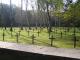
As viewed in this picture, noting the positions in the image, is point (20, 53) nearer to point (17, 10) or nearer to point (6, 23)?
point (6, 23)

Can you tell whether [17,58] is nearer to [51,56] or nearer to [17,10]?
[51,56]

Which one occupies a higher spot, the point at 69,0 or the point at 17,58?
the point at 69,0

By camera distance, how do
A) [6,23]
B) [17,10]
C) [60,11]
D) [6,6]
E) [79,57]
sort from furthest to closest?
[17,10], [6,6], [6,23], [60,11], [79,57]

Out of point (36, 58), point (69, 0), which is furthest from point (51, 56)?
point (69, 0)

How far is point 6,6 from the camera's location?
326 ft

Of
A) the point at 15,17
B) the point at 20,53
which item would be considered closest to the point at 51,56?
the point at 20,53

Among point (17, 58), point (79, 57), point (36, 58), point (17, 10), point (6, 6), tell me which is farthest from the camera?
point (17, 10)

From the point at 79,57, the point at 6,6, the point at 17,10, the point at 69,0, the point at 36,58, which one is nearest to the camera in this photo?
the point at 79,57

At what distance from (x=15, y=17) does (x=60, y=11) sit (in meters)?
46.3

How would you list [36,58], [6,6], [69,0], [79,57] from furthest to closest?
1. [6,6]
2. [69,0]
3. [36,58]
4. [79,57]

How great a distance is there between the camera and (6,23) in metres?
89.2

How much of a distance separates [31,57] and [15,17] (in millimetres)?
97317

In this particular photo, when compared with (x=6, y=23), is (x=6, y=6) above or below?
above

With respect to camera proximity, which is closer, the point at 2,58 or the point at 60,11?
the point at 2,58
